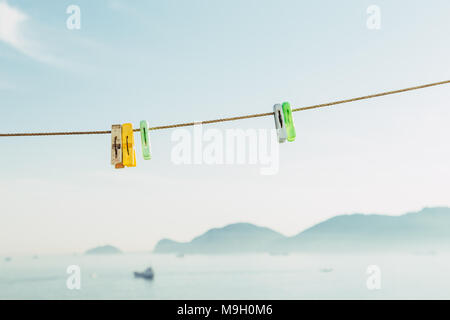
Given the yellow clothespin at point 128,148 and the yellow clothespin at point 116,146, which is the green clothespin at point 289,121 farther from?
the yellow clothespin at point 116,146

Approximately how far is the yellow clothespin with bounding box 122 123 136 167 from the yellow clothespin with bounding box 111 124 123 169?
50mm

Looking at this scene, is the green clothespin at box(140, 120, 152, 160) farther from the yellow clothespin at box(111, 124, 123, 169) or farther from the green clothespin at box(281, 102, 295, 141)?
the green clothespin at box(281, 102, 295, 141)

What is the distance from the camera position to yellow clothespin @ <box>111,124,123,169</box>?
5.39 m

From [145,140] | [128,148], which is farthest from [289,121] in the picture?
[128,148]

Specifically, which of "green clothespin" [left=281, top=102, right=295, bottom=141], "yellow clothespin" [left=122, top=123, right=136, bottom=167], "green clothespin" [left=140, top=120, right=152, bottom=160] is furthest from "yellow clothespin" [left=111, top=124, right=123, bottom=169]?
"green clothespin" [left=281, top=102, right=295, bottom=141]

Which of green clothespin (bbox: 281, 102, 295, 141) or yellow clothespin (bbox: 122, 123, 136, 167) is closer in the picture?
green clothespin (bbox: 281, 102, 295, 141)

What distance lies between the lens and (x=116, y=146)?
17.7ft

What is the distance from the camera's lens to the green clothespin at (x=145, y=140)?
5340mm

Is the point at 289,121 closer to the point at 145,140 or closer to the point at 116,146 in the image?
the point at 145,140

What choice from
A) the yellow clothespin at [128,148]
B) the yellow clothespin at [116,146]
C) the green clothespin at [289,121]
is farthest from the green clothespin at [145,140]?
the green clothespin at [289,121]
